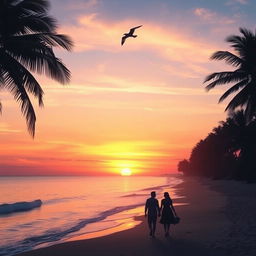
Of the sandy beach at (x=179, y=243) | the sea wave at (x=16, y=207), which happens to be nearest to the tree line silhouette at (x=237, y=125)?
the sandy beach at (x=179, y=243)

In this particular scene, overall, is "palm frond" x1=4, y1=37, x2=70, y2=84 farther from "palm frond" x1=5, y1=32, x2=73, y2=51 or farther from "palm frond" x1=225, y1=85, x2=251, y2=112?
"palm frond" x1=225, y1=85, x2=251, y2=112

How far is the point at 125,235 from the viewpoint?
15508 millimetres

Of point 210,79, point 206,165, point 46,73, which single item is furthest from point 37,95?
point 206,165

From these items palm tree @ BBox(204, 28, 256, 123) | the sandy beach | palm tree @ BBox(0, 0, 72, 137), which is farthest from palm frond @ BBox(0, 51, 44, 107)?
palm tree @ BBox(204, 28, 256, 123)

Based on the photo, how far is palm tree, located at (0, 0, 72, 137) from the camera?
12.5m

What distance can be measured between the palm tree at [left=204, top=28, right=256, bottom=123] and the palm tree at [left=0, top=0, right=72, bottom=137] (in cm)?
1234

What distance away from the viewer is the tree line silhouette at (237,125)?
22703 millimetres

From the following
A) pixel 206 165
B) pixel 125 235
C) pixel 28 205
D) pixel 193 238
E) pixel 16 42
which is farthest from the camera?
pixel 206 165

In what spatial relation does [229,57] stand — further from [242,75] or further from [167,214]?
[167,214]

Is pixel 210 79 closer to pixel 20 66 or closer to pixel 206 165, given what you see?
pixel 20 66

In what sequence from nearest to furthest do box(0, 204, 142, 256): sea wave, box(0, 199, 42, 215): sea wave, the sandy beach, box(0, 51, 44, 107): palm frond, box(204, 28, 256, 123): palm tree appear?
the sandy beach → box(0, 51, 44, 107): palm frond → box(0, 204, 142, 256): sea wave → box(204, 28, 256, 123): palm tree → box(0, 199, 42, 215): sea wave

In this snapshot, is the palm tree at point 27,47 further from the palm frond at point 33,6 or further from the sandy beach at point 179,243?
the sandy beach at point 179,243

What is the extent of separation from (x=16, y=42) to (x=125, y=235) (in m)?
8.73

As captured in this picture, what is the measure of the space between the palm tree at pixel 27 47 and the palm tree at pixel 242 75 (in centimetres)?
1234
